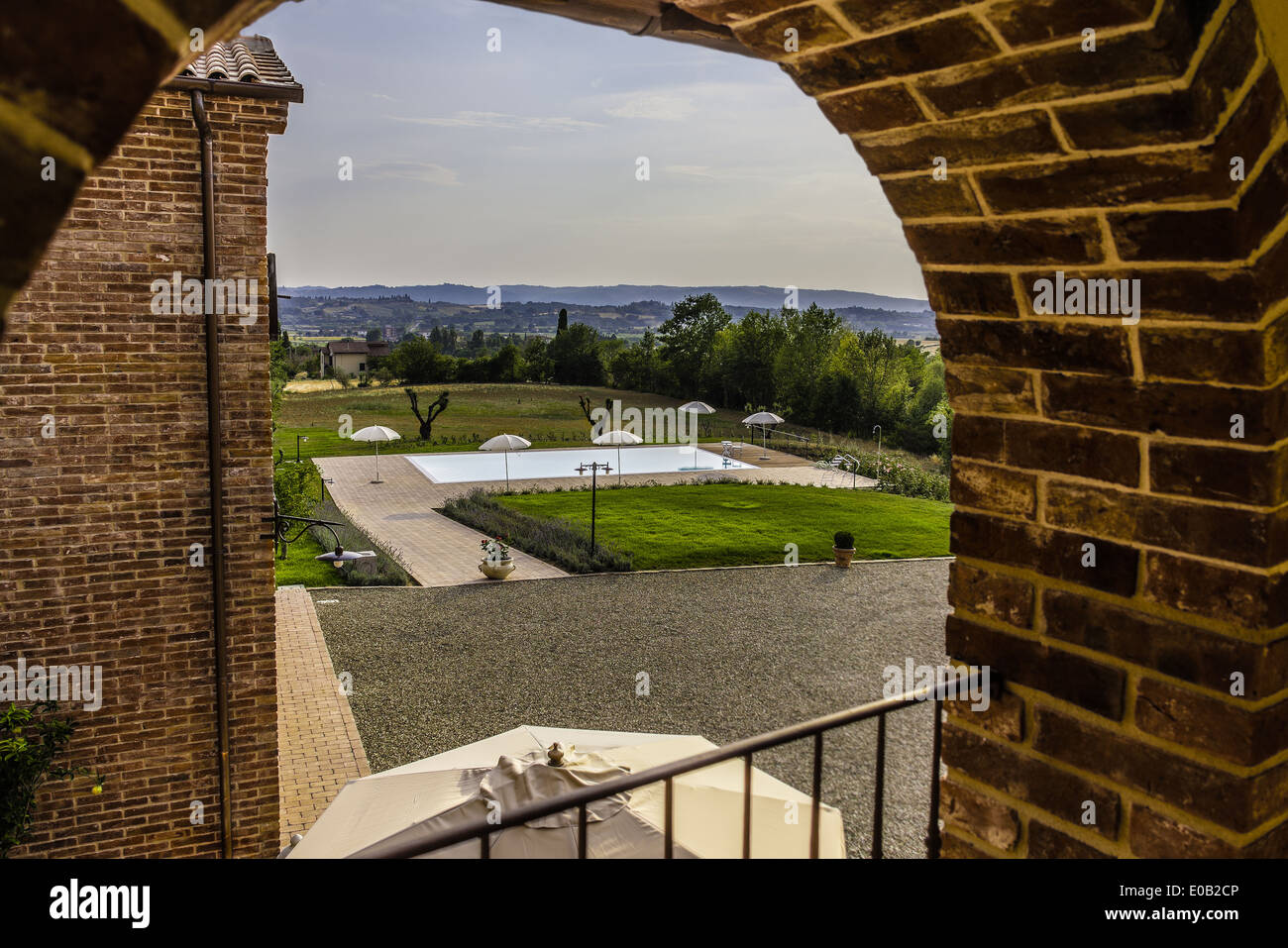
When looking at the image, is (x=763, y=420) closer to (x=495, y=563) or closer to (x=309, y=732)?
(x=495, y=563)

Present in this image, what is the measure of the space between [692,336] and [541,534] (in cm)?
4003

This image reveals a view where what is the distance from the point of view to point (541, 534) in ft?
61.5

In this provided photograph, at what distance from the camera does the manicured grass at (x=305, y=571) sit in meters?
15.7

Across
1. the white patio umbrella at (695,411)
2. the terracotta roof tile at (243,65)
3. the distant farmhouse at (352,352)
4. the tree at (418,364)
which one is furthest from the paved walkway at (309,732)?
the distant farmhouse at (352,352)

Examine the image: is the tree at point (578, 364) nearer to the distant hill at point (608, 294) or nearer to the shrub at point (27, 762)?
the shrub at point (27, 762)

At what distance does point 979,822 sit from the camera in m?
2.00

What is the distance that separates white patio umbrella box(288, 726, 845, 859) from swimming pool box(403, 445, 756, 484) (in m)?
20.7

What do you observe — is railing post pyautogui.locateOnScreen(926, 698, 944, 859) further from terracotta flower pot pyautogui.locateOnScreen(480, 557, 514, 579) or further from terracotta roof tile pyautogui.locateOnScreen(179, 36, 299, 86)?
terracotta flower pot pyautogui.locateOnScreen(480, 557, 514, 579)

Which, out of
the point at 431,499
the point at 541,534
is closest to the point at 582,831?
the point at 541,534

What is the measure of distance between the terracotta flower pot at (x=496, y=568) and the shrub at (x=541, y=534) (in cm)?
133

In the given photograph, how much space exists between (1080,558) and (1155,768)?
1.28ft

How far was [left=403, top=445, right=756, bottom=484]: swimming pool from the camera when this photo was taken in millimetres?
27594
